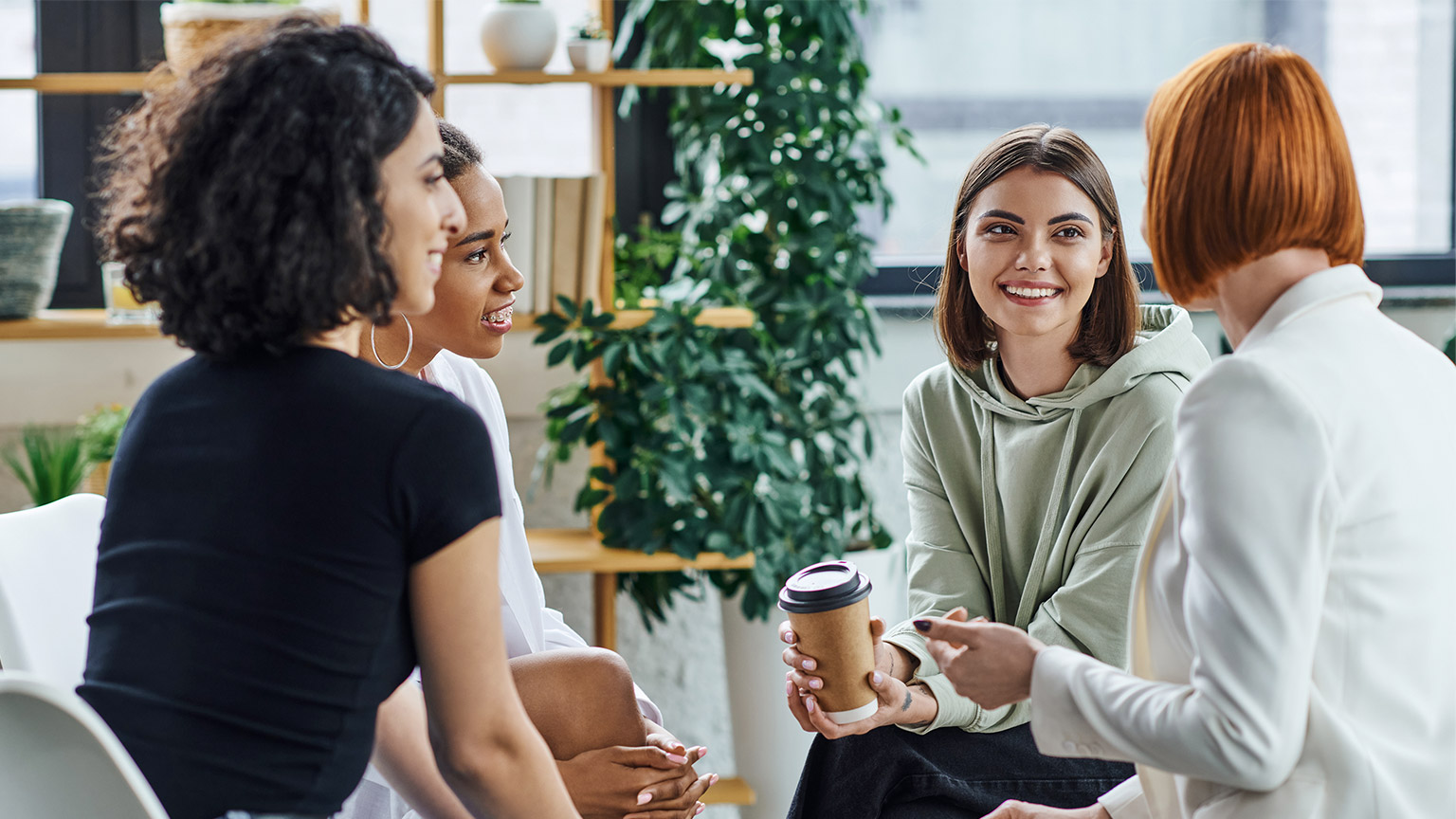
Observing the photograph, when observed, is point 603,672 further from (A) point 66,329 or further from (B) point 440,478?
(A) point 66,329

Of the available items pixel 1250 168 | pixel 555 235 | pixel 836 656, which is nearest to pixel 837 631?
pixel 836 656

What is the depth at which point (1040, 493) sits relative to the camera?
1.60m

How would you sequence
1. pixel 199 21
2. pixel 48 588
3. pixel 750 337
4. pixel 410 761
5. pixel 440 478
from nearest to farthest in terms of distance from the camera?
pixel 440 478, pixel 410 761, pixel 48 588, pixel 199 21, pixel 750 337

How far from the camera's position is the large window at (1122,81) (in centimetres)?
310

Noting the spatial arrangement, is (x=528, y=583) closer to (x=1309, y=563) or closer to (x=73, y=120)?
(x=1309, y=563)

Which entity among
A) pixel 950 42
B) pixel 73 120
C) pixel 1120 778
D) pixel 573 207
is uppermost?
pixel 950 42

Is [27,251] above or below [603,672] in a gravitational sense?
above

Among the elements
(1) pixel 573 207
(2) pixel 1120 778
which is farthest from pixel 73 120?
(2) pixel 1120 778

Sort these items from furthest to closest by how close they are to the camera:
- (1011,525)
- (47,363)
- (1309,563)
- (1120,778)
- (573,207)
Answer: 1. (47,363)
2. (573,207)
3. (1011,525)
4. (1120,778)
5. (1309,563)

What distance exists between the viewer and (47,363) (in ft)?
8.79

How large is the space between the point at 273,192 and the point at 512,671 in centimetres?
69

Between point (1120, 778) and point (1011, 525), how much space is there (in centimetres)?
33

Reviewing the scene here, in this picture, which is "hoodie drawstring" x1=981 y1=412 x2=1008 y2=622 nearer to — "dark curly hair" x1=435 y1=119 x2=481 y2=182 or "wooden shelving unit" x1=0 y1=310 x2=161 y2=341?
"dark curly hair" x1=435 y1=119 x2=481 y2=182

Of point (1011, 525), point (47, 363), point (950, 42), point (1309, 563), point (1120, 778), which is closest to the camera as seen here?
point (1309, 563)
